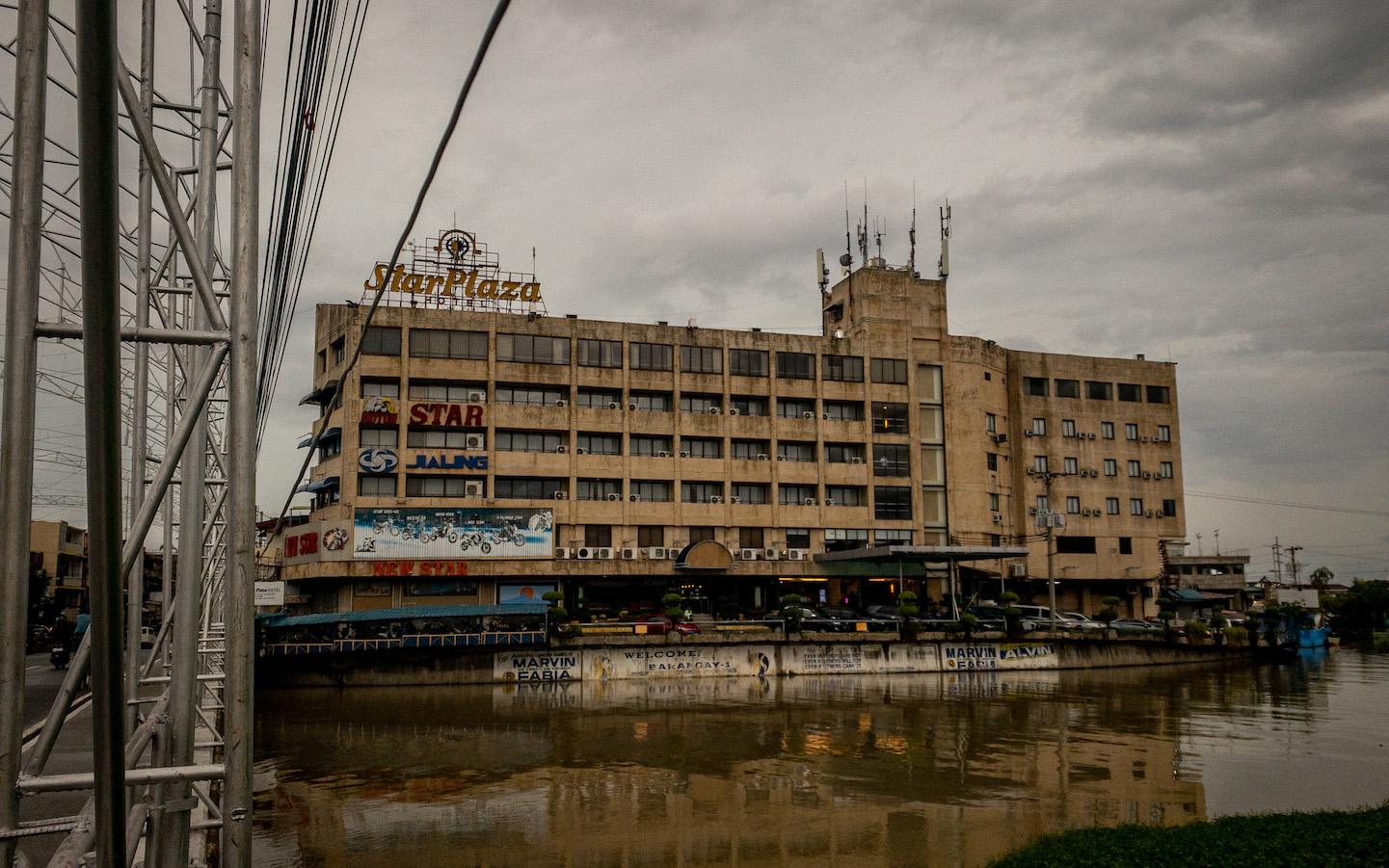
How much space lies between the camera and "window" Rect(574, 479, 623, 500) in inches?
2393

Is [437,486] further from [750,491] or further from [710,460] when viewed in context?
[750,491]

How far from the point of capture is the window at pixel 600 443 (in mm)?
61281

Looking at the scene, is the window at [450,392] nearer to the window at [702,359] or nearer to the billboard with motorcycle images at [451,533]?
the billboard with motorcycle images at [451,533]

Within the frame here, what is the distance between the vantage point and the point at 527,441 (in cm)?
5988

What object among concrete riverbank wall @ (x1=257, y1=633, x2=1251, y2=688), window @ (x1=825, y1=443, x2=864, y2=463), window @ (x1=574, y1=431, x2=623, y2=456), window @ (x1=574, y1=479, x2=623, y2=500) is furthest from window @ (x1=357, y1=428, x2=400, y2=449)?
window @ (x1=825, y1=443, x2=864, y2=463)

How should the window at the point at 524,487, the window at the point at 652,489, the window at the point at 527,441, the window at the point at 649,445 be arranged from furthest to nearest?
the window at the point at 649,445
the window at the point at 652,489
the window at the point at 527,441
the window at the point at 524,487

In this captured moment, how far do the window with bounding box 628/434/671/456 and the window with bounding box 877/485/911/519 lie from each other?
14.9 meters

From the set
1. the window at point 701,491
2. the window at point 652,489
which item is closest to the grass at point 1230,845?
the window at point 652,489

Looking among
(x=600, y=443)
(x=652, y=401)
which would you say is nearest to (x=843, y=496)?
(x=652, y=401)

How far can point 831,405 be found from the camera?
222 feet

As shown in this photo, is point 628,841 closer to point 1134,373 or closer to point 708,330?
point 708,330

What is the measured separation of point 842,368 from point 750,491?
1102 cm

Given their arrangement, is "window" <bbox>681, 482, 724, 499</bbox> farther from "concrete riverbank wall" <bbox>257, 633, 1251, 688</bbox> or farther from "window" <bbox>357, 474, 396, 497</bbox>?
"window" <bbox>357, 474, 396, 497</bbox>

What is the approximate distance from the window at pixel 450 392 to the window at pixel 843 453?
23.3 metres
